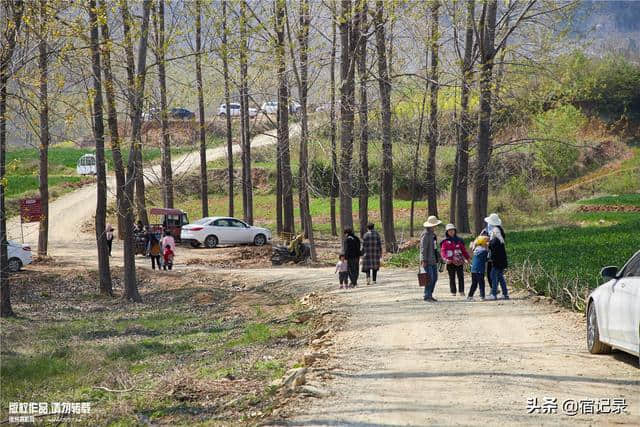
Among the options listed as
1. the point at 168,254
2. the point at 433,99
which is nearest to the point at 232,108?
the point at 433,99

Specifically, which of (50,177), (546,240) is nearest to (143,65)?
(546,240)

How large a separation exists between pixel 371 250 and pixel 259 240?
72.0 ft

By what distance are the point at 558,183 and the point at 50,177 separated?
136ft

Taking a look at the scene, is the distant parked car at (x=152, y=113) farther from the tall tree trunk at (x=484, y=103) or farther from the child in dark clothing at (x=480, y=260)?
the child in dark clothing at (x=480, y=260)

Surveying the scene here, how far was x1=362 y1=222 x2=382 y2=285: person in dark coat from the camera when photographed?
71.2 feet

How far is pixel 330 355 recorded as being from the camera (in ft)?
42.2

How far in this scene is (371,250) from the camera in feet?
72.2

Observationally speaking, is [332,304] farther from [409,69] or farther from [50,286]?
[409,69]

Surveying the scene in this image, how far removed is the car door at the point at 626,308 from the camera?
10261 mm

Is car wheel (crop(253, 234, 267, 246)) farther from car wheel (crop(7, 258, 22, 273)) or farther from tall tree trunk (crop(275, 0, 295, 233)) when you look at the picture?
car wheel (crop(7, 258, 22, 273))

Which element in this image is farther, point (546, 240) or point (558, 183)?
point (558, 183)

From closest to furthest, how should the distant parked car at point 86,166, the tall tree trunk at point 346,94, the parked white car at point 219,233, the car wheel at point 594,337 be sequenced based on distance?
the car wheel at point 594,337 → the tall tree trunk at point 346,94 → the parked white car at point 219,233 → the distant parked car at point 86,166

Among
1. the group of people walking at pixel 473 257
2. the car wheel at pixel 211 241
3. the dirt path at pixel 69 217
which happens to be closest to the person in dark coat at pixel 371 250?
the group of people walking at pixel 473 257

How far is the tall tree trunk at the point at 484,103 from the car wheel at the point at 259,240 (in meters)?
11.5
